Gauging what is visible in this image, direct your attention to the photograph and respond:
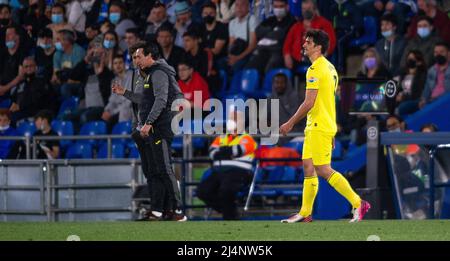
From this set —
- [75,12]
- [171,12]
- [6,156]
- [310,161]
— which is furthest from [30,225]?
[75,12]

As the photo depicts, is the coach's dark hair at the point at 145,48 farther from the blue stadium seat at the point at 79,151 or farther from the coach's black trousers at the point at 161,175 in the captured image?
the blue stadium seat at the point at 79,151

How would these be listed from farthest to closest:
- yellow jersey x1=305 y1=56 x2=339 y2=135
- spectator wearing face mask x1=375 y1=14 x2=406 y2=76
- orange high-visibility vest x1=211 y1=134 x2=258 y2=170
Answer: spectator wearing face mask x1=375 y1=14 x2=406 y2=76, orange high-visibility vest x1=211 y1=134 x2=258 y2=170, yellow jersey x1=305 y1=56 x2=339 y2=135

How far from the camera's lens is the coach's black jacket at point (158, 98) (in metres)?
15.7

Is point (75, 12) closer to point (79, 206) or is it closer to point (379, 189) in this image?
point (79, 206)

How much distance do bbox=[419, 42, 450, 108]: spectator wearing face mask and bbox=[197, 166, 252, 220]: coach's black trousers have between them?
2890 mm

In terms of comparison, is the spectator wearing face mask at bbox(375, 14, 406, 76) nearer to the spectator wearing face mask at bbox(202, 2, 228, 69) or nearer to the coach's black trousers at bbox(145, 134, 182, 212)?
the spectator wearing face mask at bbox(202, 2, 228, 69)

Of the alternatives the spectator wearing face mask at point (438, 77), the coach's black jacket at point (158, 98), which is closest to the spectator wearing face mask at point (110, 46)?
the spectator wearing face mask at point (438, 77)

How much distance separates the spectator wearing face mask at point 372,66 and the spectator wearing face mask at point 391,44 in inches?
17.5

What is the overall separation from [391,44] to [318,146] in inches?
267

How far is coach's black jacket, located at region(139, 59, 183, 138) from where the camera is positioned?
1573 cm

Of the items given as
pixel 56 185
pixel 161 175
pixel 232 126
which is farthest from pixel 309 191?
pixel 56 185

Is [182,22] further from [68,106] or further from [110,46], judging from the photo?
[68,106]

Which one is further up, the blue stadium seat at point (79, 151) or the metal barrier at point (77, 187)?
the blue stadium seat at point (79, 151)

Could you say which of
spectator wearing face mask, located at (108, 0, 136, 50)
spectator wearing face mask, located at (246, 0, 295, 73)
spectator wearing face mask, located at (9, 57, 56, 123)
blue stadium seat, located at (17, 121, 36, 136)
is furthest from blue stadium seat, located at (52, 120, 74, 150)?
spectator wearing face mask, located at (246, 0, 295, 73)
